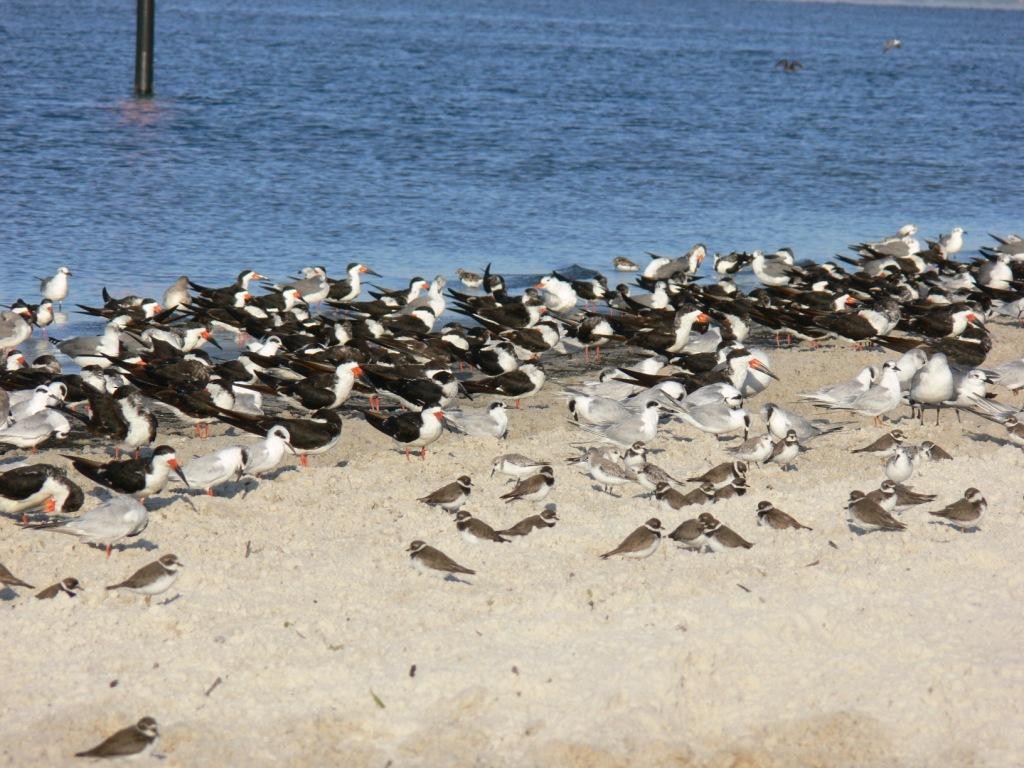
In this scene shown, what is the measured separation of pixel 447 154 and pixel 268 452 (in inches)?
1008

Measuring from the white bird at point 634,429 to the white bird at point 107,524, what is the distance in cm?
510

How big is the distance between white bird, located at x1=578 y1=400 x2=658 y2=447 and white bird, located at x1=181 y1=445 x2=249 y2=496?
12.2 ft

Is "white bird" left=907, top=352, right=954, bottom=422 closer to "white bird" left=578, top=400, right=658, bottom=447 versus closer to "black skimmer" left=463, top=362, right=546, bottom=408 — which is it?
"white bird" left=578, top=400, right=658, bottom=447

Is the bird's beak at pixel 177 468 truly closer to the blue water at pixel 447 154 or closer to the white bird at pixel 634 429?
the white bird at pixel 634 429

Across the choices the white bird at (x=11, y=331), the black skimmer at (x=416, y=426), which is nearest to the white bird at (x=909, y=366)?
the black skimmer at (x=416, y=426)

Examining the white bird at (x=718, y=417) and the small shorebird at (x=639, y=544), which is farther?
the white bird at (x=718, y=417)

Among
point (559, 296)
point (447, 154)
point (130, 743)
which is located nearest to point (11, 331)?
point (559, 296)

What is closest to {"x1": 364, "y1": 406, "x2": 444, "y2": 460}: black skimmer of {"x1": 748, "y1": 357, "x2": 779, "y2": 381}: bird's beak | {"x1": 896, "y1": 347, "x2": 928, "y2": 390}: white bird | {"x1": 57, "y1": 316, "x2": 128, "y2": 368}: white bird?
{"x1": 748, "y1": 357, "x2": 779, "y2": 381}: bird's beak

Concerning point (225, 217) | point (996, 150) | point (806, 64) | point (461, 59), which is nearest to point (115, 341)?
point (225, 217)

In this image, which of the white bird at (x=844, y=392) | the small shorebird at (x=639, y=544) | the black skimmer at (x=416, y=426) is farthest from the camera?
the white bird at (x=844, y=392)

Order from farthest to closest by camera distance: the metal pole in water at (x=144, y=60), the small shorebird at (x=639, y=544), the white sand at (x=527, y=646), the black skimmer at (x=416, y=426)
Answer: the metal pole in water at (x=144, y=60) → the black skimmer at (x=416, y=426) → the small shorebird at (x=639, y=544) → the white sand at (x=527, y=646)

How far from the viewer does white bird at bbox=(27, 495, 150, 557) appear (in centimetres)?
965

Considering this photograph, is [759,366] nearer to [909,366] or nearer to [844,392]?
[844,392]

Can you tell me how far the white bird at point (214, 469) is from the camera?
11.4 m
